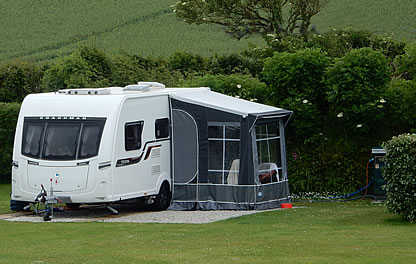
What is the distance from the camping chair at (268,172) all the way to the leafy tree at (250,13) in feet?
65.8

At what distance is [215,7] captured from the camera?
131 ft

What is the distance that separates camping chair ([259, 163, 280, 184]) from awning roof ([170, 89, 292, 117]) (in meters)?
1.31

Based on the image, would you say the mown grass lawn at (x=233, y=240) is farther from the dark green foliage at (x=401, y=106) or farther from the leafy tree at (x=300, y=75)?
the leafy tree at (x=300, y=75)

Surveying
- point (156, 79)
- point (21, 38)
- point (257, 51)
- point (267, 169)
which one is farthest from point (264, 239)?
point (21, 38)

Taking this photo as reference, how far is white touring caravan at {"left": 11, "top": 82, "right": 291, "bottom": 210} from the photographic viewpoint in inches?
690

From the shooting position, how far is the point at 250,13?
40906 mm

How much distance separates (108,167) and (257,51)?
18034mm

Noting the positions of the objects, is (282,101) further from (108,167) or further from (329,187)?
(108,167)

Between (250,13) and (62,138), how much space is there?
80.7 feet

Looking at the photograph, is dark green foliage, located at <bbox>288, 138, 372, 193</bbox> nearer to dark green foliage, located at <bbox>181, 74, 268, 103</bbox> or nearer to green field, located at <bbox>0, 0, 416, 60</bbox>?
dark green foliage, located at <bbox>181, 74, 268, 103</bbox>

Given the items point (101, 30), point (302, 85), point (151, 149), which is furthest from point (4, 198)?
point (101, 30)

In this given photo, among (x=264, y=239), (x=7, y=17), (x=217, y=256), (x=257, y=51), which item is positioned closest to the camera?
(x=217, y=256)

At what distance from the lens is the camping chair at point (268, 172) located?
64.2 feet

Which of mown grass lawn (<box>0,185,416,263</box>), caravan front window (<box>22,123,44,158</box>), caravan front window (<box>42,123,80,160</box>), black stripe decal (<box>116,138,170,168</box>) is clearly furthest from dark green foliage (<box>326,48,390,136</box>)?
caravan front window (<box>22,123,44,158</box>)
